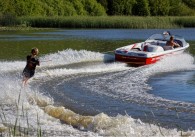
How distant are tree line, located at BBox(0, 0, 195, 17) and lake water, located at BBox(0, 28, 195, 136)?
55.3 metres

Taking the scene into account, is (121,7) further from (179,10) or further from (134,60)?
(134,60)

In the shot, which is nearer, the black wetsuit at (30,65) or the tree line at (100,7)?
the black wetsuit at (30,65)

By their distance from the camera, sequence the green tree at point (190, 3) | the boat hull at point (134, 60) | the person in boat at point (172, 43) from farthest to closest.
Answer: the green tree at point (190, 3) < the person in boat at point (172, 43) < the boat hull at point (134, 60)

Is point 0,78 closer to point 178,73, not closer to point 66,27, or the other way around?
point 178,73

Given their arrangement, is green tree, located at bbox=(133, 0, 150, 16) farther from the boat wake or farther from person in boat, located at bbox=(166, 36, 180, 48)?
the boat wake

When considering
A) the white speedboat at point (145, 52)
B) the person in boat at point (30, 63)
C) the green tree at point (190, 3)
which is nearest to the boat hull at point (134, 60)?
the white speedboat at point (145, 52)

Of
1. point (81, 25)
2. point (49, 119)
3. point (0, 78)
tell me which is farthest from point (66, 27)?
point (49, 119)

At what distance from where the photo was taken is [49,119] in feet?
35.1

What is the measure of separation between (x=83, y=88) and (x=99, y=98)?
66.8 inches

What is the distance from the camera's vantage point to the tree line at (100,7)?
248 ft

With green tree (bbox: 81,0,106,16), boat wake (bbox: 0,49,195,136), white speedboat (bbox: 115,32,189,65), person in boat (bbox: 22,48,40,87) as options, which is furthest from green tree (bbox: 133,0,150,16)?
person in boat (bbox: 22,48,40,87)

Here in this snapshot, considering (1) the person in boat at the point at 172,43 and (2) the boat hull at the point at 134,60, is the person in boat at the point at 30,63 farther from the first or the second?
(1) the person in boat at the point at 172,43

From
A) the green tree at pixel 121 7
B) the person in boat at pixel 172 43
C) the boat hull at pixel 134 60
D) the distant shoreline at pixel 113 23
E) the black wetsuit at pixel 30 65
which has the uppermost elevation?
the black wetsuit at pixel 30 65

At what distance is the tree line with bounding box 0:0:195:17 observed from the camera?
7562 centimetres
